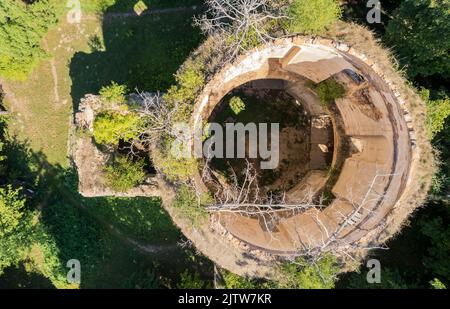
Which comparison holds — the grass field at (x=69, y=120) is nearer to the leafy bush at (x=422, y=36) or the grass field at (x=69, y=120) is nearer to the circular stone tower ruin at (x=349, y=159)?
the circular stone tower ruin at (x=349, y=159)

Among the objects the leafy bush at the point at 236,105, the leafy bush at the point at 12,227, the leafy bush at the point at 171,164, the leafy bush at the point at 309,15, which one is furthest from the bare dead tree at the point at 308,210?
the leafy bush at the point at 12,227

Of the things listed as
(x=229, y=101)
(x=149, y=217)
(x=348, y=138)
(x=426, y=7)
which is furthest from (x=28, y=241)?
(x=426, y=7)

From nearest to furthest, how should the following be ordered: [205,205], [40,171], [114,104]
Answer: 1. [205,205]
2. [114,104]
3. [40,171]

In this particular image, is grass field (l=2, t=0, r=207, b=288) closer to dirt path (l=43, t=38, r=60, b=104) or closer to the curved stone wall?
dirt path (l=43, t=38, r=60, b=104)

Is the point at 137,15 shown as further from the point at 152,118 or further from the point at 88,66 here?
the point at 152,118

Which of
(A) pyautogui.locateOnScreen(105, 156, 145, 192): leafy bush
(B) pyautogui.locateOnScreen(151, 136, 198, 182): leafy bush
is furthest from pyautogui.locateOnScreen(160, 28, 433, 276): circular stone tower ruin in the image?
(A) pyautogui.locateOnScreen(105, 156, 145, 192): leafy bush
